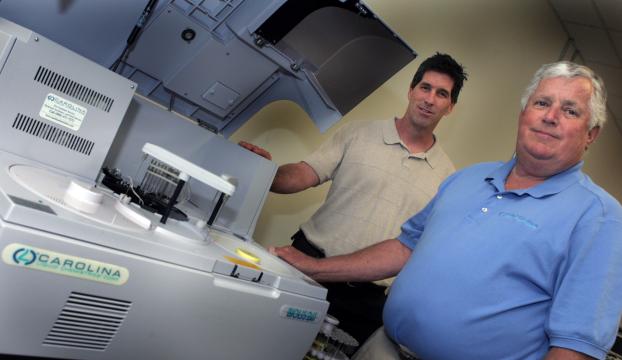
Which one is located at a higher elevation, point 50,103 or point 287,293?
point 50,103

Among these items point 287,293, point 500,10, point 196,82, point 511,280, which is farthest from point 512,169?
point 500,10

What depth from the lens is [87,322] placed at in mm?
724

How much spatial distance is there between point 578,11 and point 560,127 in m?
2.96

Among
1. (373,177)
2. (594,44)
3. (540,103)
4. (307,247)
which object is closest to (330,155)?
(373,177)

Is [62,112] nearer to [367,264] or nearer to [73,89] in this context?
[73,89]

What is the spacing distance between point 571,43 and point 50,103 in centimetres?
423

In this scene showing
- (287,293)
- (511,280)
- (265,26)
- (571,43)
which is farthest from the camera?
(571,43)

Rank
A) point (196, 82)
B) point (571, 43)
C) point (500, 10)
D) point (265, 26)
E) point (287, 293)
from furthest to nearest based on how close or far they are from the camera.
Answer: point (571, 43) < point (500, 10) < point (196, 82) < point (265, 26) < point (287, 293)

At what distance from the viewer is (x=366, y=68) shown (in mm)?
1551

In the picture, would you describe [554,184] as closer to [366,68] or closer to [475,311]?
[475,311]

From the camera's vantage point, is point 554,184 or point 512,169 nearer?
point 554,184

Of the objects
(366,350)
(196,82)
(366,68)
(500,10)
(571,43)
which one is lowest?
(366,350)

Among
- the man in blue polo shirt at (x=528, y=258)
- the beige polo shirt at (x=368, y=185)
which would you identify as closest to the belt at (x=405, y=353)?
the man in blue polo shirt at (x=528, y=258)

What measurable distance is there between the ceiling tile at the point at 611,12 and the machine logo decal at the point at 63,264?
144 inches
